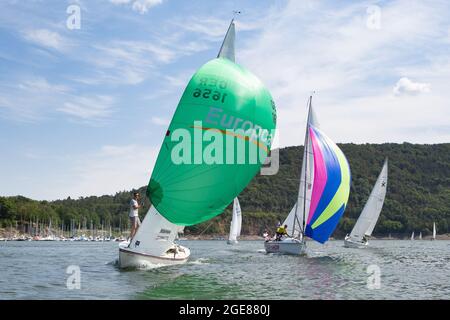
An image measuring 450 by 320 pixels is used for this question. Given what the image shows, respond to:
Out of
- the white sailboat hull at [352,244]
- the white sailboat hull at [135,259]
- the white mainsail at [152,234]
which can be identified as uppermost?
the white mainsail at [152,234]

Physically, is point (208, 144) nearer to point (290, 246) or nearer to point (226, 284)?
point (226, 284)

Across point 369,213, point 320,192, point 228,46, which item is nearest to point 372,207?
point 369,213

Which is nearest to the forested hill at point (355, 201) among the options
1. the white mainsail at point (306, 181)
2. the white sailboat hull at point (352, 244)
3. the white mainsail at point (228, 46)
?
the white sailboat hull at point (352, 244)

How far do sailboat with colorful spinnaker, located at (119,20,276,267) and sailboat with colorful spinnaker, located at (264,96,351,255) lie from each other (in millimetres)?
17042

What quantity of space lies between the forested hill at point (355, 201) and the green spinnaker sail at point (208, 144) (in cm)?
11420

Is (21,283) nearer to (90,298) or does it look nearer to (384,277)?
(90,298)

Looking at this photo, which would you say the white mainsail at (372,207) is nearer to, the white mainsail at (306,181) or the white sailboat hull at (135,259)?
the white mainsail at (306,181)

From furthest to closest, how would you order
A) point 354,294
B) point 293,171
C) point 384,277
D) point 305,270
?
point 293,171, point 305,270, point 384,277, point 354,294

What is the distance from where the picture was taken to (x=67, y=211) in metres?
155

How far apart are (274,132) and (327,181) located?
54.8 feet

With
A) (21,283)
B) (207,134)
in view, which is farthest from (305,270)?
(21,283)

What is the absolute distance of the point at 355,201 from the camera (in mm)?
149000

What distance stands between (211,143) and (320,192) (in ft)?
64.5

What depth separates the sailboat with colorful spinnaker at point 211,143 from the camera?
829 inches
